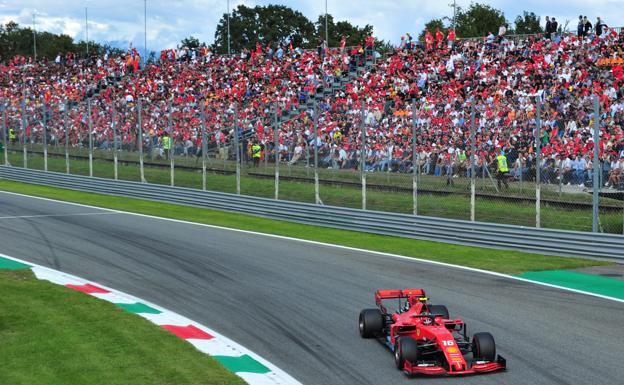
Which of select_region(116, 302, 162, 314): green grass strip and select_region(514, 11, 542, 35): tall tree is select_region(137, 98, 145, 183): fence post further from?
select_region(514, 11, 542, 35): tall tree

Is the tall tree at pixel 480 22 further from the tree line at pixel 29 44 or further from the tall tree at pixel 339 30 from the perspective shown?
the tree line at pixel 29 44

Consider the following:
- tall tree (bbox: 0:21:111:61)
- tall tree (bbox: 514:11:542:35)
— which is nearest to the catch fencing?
tall tree (bbox: 514:11:542:35)

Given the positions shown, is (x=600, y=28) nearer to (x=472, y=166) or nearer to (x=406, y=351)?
(x=472, y=166)

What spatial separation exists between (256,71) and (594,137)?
80.1ft

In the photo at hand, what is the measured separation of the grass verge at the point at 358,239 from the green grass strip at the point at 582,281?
441mm

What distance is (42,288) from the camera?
1283 cm

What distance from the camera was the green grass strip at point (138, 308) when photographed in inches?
465

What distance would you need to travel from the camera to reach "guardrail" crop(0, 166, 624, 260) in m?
16.9

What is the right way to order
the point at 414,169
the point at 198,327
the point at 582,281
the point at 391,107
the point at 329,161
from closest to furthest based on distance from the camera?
the point at 198,327, the point at 582,281, the point at 414,169, the point at 391,107, the point at 329,161

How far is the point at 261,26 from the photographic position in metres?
74.5

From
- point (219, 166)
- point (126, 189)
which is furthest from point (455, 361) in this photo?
point (126, 189)

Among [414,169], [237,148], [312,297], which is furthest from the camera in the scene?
[237,148]

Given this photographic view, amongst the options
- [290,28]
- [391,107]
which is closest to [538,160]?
[391,107]

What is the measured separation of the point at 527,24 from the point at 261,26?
25171 millimetres
